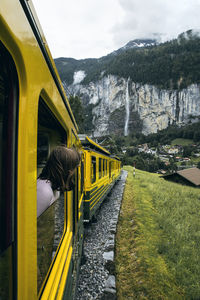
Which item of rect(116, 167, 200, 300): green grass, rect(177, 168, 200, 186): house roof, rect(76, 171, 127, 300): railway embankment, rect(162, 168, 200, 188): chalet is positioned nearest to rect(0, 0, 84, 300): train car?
rect(76, 171, 127, 300): railway embankment

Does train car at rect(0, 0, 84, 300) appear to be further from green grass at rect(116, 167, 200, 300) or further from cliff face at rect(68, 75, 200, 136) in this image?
cliff face at rect(68, 75, 200, 136)

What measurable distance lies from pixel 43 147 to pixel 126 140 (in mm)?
112130

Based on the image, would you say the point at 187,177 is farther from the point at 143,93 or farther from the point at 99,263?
the point at 143,93

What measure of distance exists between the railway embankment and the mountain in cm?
11340

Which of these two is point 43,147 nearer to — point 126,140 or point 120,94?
point 126,140

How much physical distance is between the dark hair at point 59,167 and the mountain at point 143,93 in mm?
117239

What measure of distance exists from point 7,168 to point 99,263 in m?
4.18

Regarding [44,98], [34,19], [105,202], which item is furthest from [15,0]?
[105,202]

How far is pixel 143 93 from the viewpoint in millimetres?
114875

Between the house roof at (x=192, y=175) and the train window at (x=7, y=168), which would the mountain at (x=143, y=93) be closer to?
the house roof at (x=192, y=175)

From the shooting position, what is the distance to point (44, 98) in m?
1.20

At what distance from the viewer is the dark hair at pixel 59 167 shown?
4.46ft

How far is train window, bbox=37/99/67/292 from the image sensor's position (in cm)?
115

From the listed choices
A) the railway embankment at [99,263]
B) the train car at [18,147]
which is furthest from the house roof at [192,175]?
the train car at [18,147]
